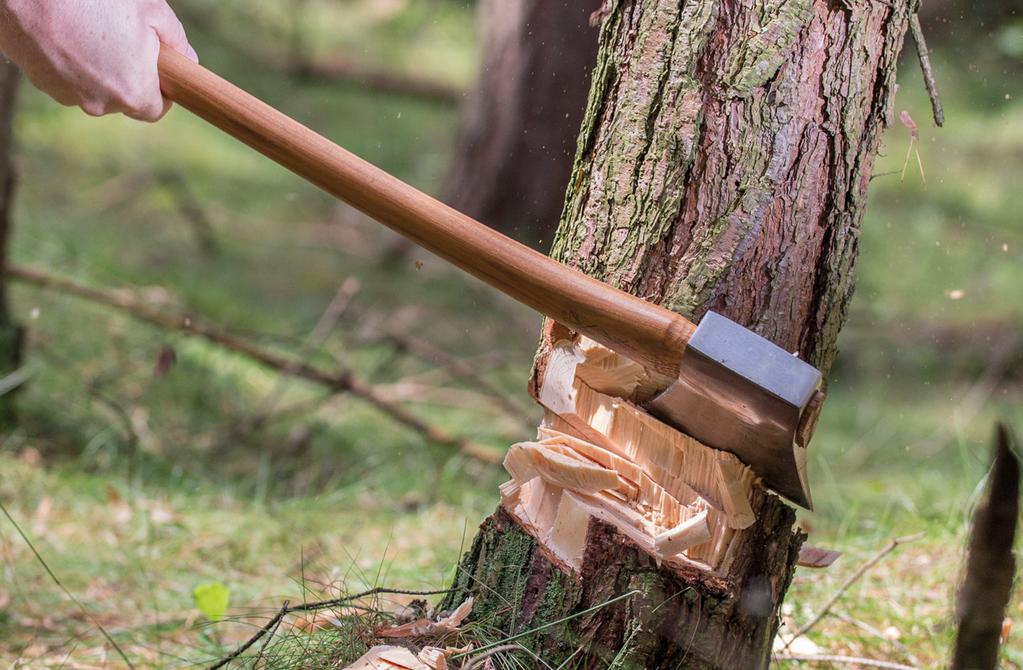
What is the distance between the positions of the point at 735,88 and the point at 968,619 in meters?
0.72

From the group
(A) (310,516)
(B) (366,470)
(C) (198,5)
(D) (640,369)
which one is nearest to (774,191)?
(D) (640,369)

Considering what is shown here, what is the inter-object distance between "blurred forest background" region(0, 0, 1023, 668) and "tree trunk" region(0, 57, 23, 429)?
63 millimetres

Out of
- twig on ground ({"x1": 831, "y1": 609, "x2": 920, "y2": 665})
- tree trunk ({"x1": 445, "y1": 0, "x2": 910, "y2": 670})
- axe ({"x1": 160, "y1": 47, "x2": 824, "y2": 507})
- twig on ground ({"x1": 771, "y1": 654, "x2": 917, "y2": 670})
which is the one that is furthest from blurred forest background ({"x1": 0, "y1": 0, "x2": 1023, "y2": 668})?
axe ({"x1": 160, "y1": 47, "x2": 824, "y2": 507})

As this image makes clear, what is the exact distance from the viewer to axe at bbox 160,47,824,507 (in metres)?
1.20

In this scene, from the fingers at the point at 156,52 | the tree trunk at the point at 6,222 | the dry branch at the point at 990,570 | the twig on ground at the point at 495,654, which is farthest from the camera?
the tree trunk at the point at 6,222

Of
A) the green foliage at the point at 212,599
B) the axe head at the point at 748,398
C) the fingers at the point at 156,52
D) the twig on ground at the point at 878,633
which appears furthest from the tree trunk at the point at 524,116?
the twig on ground at the point at 878,633

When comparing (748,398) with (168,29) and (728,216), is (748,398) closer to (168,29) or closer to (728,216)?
(728,216)

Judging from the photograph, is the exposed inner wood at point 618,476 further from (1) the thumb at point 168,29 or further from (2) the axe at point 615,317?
(1) the thumb at point 168,29

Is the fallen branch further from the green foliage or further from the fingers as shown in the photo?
the fingers

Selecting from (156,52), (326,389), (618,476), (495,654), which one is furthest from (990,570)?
(326,389)

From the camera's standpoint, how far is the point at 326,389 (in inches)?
142

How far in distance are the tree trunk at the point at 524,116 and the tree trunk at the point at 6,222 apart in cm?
154

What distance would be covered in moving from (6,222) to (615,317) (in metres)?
2.43

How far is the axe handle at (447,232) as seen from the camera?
4.10 feet
